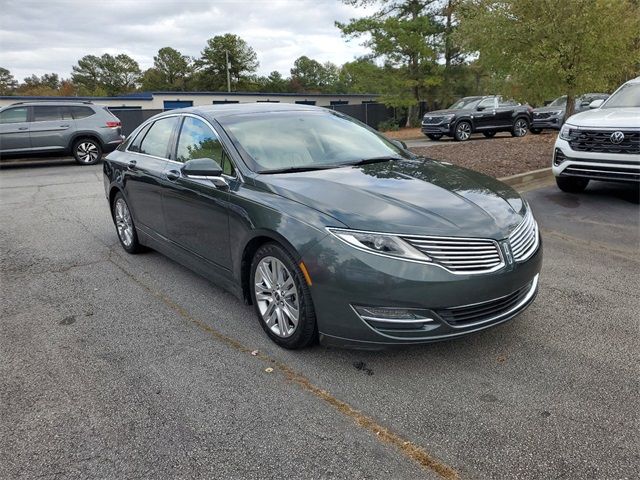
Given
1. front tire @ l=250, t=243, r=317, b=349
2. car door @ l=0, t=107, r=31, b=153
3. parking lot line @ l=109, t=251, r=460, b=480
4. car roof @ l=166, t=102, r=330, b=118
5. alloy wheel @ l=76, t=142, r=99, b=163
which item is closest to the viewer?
parking lot line @ l=109, t=251, r=460, b=480

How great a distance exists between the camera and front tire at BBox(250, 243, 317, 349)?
10.3ft

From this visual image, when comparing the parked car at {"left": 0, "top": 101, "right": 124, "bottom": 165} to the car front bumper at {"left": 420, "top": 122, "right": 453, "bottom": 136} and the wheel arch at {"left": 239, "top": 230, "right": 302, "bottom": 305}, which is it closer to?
the car front bumper at {"left": 420, "top": 122, "right": 453, "bottom": 136}

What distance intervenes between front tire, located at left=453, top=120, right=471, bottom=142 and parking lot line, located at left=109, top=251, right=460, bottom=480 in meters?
17.7

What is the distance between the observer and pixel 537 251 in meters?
3.42

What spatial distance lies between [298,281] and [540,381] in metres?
1.54

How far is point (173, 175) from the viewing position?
4379mm

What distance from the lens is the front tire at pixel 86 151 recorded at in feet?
46.7

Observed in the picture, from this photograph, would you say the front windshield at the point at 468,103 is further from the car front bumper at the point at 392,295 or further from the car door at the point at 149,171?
the car front bumper at the point at 392,295

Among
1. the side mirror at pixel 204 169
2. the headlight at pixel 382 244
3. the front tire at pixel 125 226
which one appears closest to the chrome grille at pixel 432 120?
the front tire at pixel 125 226

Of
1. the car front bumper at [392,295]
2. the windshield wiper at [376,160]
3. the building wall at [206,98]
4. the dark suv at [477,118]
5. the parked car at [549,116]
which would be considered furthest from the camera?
the building wall at [206,98]

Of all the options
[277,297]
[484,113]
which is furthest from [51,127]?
[484,113]

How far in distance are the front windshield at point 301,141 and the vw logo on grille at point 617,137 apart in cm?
409

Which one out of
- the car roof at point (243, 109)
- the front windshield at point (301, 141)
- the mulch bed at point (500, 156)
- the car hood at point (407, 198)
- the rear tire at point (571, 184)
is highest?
the car roof at point (243, 109)

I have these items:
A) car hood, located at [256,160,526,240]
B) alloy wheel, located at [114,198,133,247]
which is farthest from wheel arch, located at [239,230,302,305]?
alloy wheel, located at [114,198,133,247]
